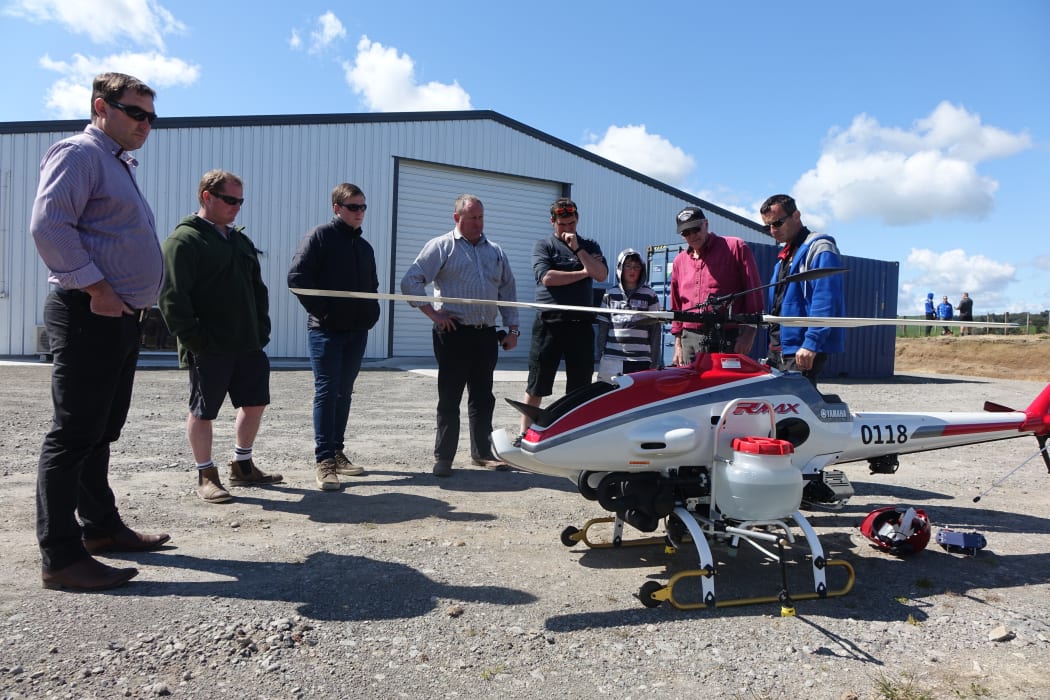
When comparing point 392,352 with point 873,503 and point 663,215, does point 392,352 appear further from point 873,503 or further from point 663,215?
point 873,503

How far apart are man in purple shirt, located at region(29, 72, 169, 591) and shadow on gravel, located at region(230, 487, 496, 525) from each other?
1258 millimetres

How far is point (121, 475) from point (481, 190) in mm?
15387

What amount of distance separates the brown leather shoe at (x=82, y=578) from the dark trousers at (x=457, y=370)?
247 centimetres

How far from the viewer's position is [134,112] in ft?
9.82

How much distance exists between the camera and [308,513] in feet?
13.5

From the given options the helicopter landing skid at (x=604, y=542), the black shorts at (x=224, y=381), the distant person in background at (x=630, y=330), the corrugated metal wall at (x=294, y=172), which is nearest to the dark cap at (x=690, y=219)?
the distant person in background at (x=630, y=330)

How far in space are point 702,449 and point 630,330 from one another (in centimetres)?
203

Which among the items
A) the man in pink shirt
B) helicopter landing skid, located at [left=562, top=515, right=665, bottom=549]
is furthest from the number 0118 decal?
helicopter landing skid, located at [left=562, top=515, right=665, bottom=549]

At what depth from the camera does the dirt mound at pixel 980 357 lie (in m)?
23.6

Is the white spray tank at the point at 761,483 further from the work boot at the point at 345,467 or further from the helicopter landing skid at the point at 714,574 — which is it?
the work boot at the point at 345,467

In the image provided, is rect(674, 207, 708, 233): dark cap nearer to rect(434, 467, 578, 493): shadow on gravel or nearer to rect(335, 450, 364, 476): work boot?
rect(434, 467, 578, 493): shadow on gravel

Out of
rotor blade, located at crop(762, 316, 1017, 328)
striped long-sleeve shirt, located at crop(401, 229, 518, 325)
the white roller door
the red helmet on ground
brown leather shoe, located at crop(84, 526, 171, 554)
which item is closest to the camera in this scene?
rotor blade, located at crop(762, 316, 1017, 328)

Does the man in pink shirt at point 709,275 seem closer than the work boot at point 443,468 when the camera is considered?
Yes

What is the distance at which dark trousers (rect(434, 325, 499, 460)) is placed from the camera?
511 cm
